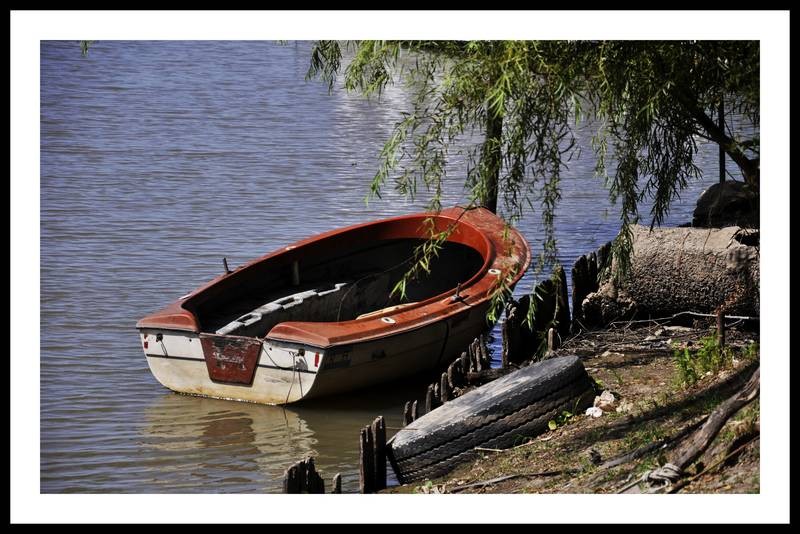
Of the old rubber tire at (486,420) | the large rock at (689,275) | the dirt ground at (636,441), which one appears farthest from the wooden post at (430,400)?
the large rock at (689,275)

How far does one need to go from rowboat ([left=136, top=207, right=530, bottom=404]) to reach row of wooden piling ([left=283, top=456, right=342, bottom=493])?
2.39 metres

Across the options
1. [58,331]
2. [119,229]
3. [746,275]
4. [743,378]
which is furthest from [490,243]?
[119,229]

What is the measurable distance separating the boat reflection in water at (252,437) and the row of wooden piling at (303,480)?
1.11 meters

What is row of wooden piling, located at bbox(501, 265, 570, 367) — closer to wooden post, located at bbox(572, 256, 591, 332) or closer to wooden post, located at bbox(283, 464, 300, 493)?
wooden post, located at bbox(572, 256, 591, 332)

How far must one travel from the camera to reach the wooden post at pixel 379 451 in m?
8.77

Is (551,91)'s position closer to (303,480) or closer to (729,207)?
(303,480)

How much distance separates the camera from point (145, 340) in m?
11.1

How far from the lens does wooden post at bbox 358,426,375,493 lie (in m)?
8.73

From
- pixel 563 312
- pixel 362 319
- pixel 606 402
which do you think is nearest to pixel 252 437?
pixel 362 319

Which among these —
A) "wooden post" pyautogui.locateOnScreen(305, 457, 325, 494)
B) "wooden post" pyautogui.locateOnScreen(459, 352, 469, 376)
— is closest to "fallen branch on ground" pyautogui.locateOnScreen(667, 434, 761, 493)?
"wooden post" pyautogui.locateOnScreen(305, 457, 325, 494)

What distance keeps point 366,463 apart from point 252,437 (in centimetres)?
201

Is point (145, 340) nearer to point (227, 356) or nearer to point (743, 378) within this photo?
point (227, 356)

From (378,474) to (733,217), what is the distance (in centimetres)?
581

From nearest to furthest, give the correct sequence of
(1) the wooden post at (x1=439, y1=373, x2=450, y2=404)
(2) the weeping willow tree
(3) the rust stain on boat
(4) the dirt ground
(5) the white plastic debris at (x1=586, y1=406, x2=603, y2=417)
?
(4) the dirt ground → (2) the weeping willow tree → (5) the white plastic debris at (x1=586, y1=406, x2=603, y2=417) → (1) the wooden post at (x1=439, y1=373, x2=450, y2=404) → (3) the rust stain on boat
